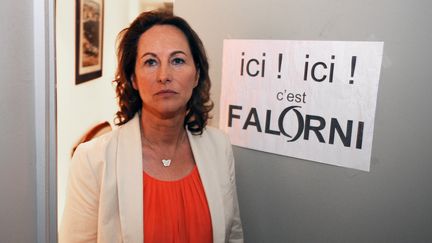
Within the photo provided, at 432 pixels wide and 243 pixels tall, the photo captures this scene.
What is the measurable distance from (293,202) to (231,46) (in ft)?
1.70

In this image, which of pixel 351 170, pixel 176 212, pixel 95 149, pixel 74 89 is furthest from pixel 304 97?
pixel 74 89

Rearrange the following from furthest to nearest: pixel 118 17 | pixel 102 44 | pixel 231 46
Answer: pixel 118 17, pixel 102 44, pixel 231 46

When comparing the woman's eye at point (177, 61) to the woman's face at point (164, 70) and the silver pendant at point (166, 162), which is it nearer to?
the woman's face at point (164, 70)

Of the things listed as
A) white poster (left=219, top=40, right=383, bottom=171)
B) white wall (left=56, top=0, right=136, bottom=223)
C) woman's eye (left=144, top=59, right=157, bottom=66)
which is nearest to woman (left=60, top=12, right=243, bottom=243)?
woman's eye (left=144, top=59, right=157, bottom=66)

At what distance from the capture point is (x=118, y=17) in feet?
6.28

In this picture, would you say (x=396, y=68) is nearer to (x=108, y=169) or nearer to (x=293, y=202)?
(x=293, y=202)

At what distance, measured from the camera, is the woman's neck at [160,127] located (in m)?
0.96

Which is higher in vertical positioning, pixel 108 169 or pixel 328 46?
pixel 328 46

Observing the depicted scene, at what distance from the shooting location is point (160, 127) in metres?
0.97

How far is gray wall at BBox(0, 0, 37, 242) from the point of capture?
0.49 m

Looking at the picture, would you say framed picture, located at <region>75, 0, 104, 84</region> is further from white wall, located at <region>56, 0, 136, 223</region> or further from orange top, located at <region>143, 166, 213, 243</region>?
orange top, located at <region>143, 166, 213, 243</region>

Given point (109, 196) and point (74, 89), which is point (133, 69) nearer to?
point (109, 196)

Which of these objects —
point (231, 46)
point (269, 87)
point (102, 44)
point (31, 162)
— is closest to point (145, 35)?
point (231, 46)

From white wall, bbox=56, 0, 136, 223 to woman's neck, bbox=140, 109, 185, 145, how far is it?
1.76 feet
